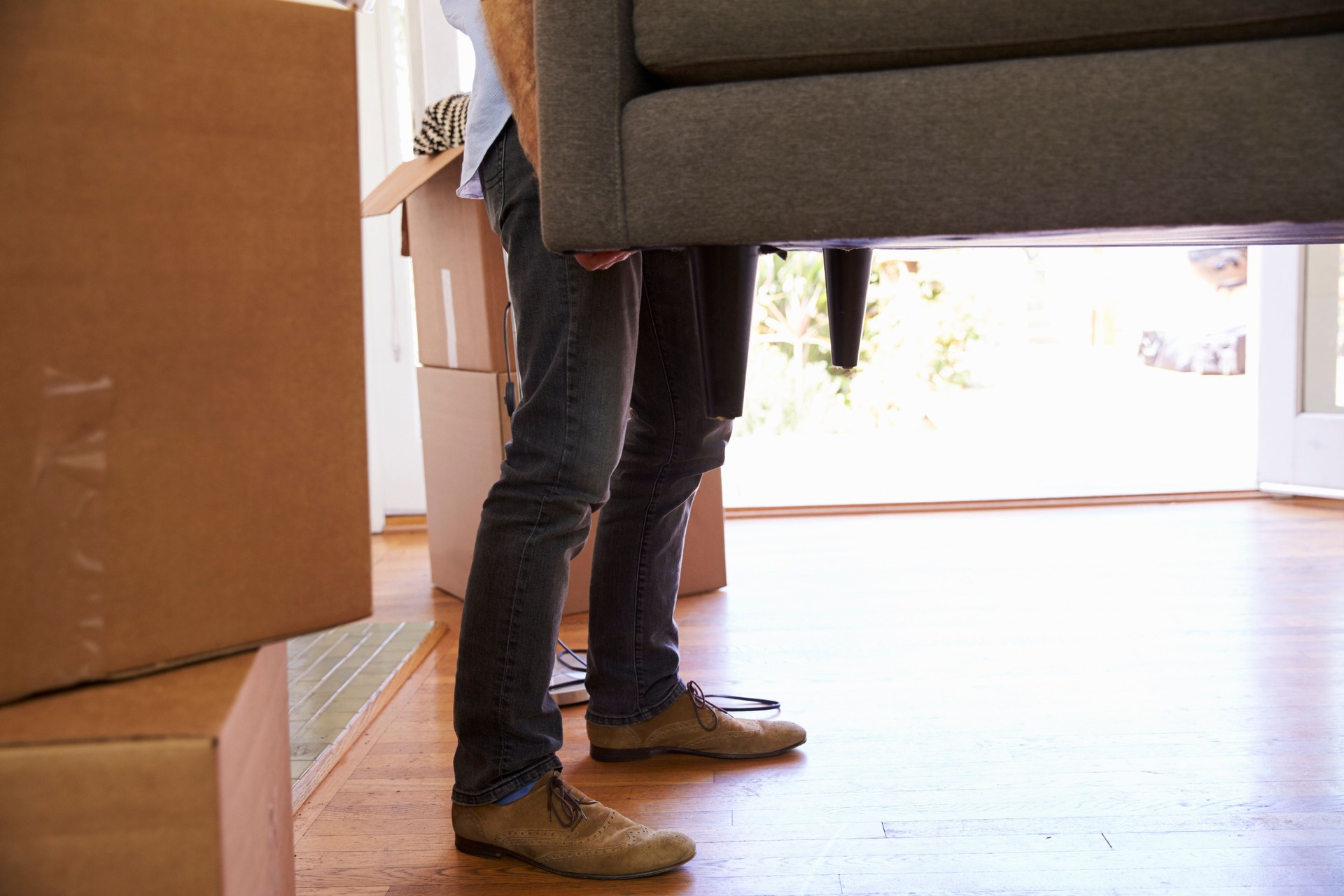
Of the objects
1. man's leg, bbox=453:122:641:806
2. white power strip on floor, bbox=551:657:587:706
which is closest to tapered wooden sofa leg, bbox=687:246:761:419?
man's leg, bbox=453:122:641:806

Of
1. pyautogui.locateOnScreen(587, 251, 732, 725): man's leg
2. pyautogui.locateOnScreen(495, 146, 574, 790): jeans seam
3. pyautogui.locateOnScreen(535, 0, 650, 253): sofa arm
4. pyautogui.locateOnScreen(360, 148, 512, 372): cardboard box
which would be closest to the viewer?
pyautogui.locateOnScreen(535, 0, 650, 253): sofa arm

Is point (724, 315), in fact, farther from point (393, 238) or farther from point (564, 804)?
point (393, 238)

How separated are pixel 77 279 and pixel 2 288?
3cm

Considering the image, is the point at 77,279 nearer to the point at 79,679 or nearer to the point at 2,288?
the point at 2,288

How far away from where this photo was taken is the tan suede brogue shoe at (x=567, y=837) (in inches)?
35.6

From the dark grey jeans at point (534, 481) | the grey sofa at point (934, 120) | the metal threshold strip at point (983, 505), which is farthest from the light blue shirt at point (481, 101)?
the metal threshold strip at point (983, 505)

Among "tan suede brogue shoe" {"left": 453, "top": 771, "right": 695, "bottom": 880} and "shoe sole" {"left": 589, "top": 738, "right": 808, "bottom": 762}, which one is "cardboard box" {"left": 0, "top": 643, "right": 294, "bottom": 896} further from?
"shoe sole" {"left": 589, "top": 738, "right": 808, "bottom": 762}

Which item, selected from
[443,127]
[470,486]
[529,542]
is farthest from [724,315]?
[470,486]

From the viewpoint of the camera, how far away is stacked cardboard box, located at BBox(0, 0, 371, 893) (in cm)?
44

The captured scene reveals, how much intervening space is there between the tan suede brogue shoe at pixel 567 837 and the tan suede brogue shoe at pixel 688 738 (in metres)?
0.20

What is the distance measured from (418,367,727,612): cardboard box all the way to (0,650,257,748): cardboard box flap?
1.22 meters

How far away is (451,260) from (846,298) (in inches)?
41.7

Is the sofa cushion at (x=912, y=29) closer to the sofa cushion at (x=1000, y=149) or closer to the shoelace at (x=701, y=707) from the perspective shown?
the sofa cushion at (x=1000, y=149)

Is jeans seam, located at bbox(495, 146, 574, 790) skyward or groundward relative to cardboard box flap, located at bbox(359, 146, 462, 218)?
groundward
